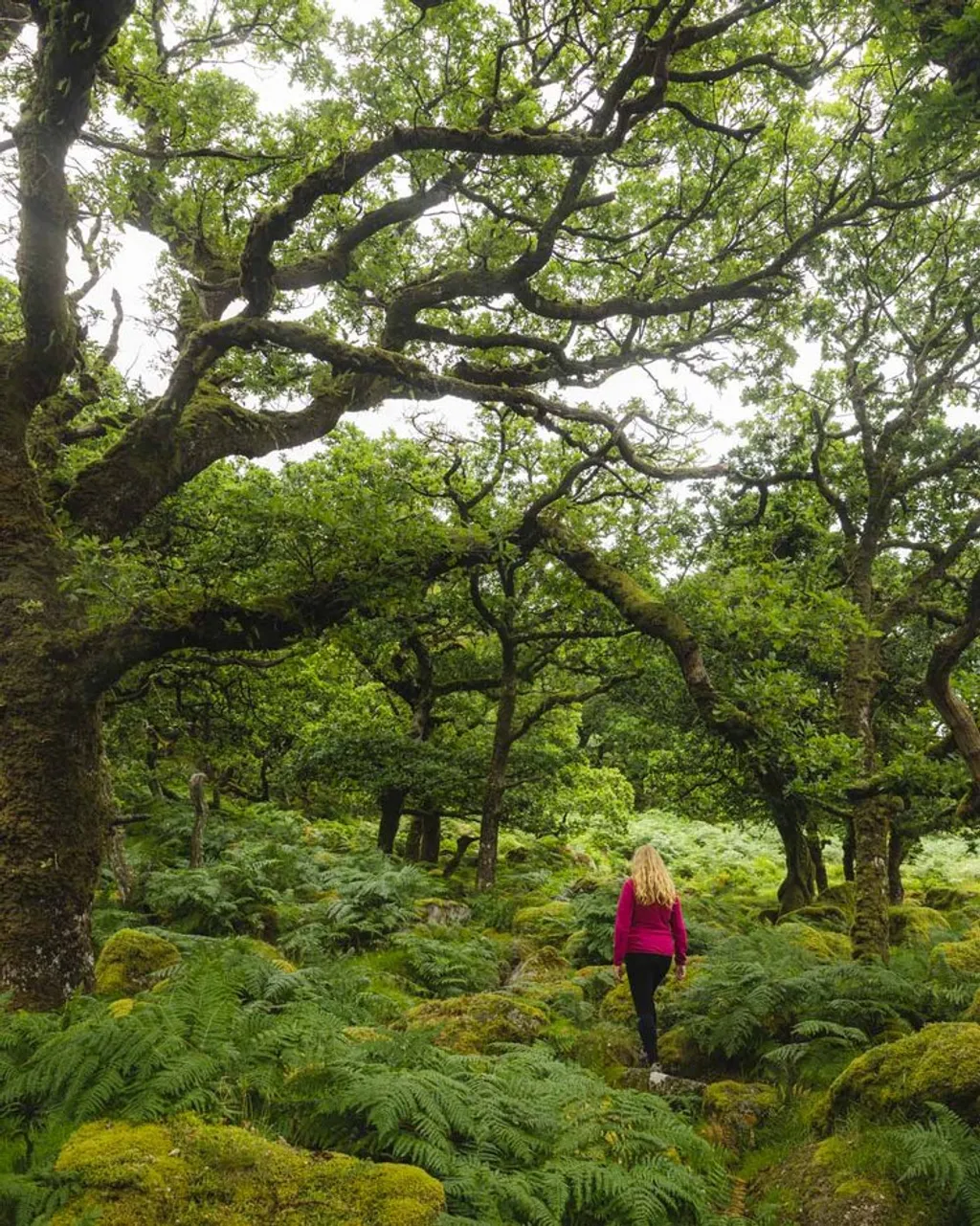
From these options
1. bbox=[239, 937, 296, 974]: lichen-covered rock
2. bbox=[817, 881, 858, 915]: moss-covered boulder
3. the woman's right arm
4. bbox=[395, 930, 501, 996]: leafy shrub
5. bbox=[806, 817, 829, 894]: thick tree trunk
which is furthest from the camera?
bbox=[806, 817, 829, 894]: thick tree trunk

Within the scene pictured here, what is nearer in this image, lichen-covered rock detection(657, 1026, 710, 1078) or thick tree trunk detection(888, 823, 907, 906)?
lichen-covered rock detection(657, 1026, 710, 1078)

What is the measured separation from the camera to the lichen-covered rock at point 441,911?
42.4ft

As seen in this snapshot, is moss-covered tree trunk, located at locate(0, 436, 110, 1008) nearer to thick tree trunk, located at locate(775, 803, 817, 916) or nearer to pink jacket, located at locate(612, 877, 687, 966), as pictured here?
pink jacket, located at locate(612, 877, 687, 966)

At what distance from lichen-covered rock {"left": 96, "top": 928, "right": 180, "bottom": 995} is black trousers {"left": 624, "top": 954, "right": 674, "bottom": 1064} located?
4.87 metres

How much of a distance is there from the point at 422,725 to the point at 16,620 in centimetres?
1111

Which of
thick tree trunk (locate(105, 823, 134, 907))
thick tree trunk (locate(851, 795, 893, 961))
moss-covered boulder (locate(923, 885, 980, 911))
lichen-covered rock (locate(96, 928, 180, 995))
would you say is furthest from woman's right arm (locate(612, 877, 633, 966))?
moss-covered boulder (locate(923, 885, 980, 911))

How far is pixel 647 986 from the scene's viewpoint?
Result: 766cm

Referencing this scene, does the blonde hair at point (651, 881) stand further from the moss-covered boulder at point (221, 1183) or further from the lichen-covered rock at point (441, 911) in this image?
the lichen-covered rock at point (441, 911)

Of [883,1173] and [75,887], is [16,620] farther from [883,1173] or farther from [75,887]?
[883,1173]

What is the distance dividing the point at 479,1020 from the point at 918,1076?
13.1 feet

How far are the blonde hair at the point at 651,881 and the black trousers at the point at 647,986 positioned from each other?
0.54 meters

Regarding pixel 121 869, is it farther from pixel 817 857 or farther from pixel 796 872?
pixel 817 857

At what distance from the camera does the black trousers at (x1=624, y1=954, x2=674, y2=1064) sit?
7.46m

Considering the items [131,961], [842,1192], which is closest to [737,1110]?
[842,1192]
